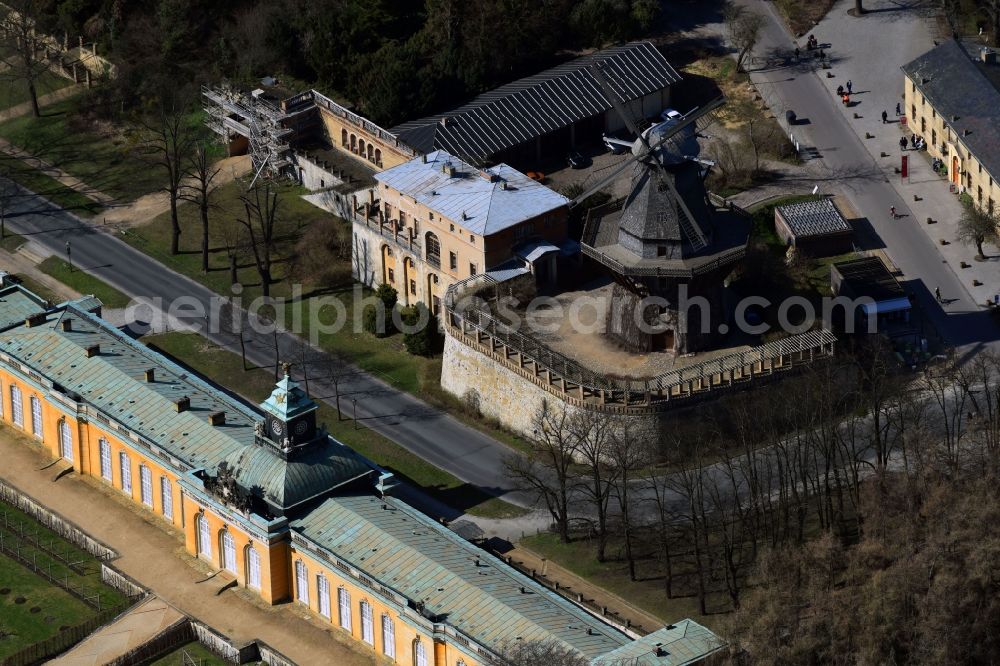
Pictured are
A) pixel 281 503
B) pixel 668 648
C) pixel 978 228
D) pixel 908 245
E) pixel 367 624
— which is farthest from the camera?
pixel 908 245

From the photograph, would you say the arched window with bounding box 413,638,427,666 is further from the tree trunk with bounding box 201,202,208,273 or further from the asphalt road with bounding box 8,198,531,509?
the tree trunk with bounding box 201,202,208,273

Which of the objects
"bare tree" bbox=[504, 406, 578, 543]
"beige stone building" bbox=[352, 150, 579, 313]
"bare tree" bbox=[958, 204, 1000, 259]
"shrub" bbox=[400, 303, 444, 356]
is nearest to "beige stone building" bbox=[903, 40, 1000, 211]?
"bare tree" bbox=[958, 204, 1000, 259]

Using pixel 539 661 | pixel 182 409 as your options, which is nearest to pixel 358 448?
pixel 182 409

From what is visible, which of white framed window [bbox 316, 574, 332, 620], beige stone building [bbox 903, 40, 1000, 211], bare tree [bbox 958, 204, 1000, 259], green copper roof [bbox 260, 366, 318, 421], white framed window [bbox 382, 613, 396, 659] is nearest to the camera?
white framed window [bbox 382, 613, 396, 659]

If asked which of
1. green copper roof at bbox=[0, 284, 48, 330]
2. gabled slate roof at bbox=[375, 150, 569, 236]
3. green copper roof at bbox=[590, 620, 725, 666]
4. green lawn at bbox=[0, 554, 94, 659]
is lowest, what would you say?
green lawn at bbox=[0, 554, 94, 659]

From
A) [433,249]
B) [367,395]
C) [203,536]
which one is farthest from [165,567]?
[433,249]

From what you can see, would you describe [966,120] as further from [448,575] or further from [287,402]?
[448,575]

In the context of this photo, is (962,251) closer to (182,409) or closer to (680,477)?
(680,477)
